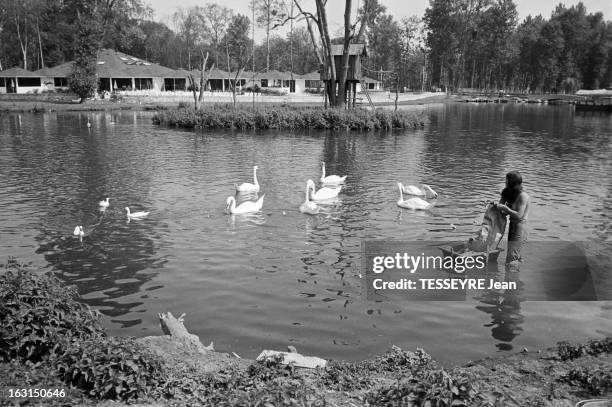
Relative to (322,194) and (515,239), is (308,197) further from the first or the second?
(515,239)

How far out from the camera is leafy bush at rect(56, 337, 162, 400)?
18.8ft

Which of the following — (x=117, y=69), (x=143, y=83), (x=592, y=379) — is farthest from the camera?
(x=143, y=83)

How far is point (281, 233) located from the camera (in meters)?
14.9

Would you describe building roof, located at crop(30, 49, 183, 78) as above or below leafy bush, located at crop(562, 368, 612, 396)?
above

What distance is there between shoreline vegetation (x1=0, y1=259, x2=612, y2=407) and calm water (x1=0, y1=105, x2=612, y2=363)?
1673 mm

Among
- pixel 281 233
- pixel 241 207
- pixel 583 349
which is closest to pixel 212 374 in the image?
pixel 583 349

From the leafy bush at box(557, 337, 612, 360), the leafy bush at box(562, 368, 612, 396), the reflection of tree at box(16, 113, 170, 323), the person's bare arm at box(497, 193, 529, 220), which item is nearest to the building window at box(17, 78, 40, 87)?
the reflection of tree at box(16, 113, 170, 323)

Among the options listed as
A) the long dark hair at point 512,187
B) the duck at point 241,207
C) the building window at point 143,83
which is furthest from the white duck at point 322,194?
the building window at point 143,83

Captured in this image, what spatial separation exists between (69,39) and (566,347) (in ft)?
325

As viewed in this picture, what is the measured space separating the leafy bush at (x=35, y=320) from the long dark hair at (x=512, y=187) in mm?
7380

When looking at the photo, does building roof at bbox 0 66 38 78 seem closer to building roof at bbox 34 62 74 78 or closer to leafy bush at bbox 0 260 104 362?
building roof at bbox 34 62 74 78

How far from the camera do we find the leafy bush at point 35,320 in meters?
6.27

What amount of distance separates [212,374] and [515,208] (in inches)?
258

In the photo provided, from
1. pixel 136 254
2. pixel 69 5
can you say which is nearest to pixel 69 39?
pixel 69 5
